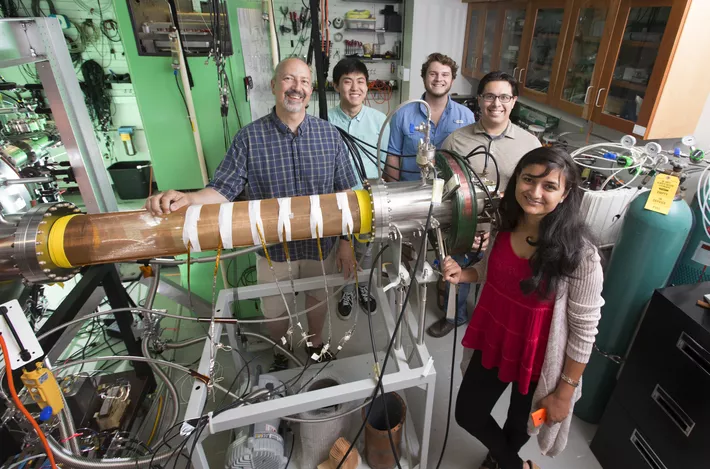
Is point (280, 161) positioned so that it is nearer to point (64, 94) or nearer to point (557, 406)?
point (64, 94)

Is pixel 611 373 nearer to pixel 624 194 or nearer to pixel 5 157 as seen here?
pixel 624 194

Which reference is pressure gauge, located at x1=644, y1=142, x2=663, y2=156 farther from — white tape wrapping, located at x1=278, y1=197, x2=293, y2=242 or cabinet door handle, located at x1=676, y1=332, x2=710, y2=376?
white tape wrapping, located at x1=278, y1=197, x2=293, y2=242

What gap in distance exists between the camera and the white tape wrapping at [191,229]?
1.04 m

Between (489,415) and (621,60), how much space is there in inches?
74.7

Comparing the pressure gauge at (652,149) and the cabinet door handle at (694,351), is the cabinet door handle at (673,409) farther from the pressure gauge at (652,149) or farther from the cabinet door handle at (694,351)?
the pressure gauge at (652,149)

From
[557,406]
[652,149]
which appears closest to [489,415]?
[557,406]

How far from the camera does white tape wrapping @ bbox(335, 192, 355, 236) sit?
1.11 meters

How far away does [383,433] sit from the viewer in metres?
1.52

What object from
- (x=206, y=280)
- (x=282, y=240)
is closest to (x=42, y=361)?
(x=282, y=240)

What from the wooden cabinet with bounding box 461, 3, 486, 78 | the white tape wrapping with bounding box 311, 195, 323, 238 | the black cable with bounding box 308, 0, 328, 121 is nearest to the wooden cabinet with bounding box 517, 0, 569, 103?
the wooden cabinet with bounding box 461, 3, 486, 78

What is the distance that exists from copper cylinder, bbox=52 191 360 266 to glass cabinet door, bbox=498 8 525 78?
8.68ft

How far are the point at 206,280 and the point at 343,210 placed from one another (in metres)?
1.69

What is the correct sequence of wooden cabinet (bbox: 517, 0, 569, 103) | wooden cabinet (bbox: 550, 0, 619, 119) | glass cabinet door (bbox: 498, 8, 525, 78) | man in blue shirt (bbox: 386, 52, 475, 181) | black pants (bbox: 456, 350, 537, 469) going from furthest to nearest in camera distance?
glass cabinet door (bbox: 498, 8, 525, 78) → wooden cabinet (bbox: 517, 0, 569, 103) → man in blue shirt (bbox: 386, 52, 475, 181) → wooden cabinet (bbox: 550, 0, 619, 119) → black pants (bbox: 456, 350, 537, 469)

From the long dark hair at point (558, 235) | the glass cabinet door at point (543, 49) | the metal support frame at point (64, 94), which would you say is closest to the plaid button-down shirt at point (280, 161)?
the metal support frame at point (64, 94)
